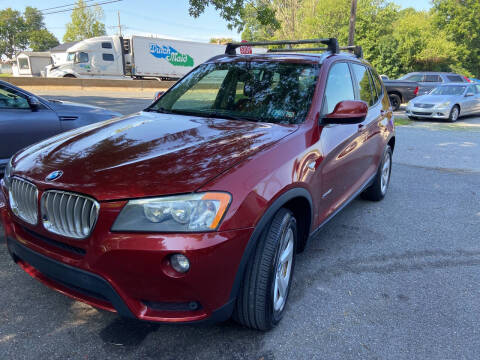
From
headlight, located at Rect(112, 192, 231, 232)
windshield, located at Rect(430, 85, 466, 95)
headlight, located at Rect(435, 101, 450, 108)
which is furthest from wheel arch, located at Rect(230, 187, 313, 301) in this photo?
windshield, located at Rect(430, 85, 466, 95)

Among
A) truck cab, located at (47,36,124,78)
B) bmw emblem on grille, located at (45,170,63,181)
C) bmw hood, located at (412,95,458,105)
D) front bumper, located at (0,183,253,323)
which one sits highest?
truck cab, located at (47,36,124,78)

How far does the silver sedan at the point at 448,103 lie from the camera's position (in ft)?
44.7

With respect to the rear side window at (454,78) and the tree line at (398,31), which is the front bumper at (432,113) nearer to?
the rear side window at (454,78)

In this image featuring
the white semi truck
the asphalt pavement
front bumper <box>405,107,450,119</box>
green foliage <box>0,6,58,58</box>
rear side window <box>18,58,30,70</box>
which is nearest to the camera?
the asphalt pavement

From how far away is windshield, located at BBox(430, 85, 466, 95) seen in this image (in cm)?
1438

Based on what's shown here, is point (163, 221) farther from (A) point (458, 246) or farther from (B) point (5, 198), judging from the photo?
(A) point (458, 246)

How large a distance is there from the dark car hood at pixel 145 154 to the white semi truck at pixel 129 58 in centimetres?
2718

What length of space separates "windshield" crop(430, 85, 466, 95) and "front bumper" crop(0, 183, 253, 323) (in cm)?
1510

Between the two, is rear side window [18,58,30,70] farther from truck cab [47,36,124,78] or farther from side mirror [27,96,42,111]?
side mirror [27,96,42,111]

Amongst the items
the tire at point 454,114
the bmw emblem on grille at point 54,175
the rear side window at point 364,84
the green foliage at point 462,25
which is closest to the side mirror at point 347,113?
the rear side window at point 364,84

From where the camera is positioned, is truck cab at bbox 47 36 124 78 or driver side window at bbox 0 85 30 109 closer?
driver side window at bbox 0 85 30 109

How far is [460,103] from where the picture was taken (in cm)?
1401

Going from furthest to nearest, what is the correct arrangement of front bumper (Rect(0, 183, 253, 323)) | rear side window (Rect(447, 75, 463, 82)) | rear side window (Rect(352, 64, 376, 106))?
1. rear side window (Rect(447, 75, 463, 82))
2. rear side window (Rect(352, 64, 376, 106))
3. front bumper (Rect(0, 183, 253, 323))

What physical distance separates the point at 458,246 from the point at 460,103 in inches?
480
